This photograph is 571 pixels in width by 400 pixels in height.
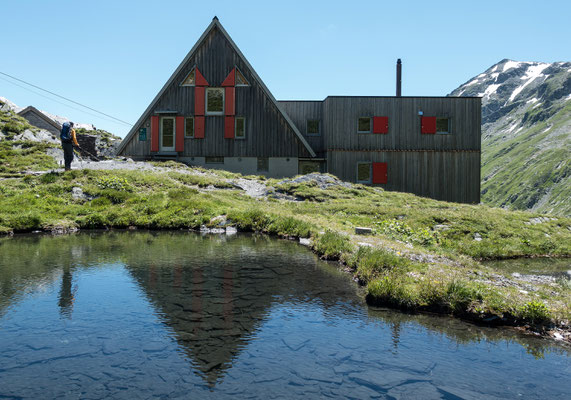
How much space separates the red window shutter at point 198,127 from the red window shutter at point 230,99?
2116 mm

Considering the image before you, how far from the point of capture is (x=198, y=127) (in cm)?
3397

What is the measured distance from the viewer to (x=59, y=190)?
19.9 m

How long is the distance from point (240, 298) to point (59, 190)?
1480 centimetres

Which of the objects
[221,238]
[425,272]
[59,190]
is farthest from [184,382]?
[59,190]

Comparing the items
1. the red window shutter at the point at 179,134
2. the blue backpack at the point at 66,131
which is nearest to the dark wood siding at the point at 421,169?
the red window shutter at the point at 179,134

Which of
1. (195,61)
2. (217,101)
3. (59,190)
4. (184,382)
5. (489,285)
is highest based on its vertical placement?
(195,61)

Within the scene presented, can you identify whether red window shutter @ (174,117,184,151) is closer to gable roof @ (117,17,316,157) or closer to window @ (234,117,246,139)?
gable roof @ (117,17,316,157)

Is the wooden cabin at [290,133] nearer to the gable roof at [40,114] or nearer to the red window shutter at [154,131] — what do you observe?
the red window shutter at [154,131]

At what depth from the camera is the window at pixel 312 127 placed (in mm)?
37828

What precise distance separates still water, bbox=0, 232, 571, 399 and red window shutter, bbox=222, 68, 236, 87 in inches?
986

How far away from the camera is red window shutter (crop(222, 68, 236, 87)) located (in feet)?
110

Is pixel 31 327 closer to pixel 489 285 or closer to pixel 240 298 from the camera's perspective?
pixel 240 298

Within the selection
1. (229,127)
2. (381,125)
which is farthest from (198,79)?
(381,125)

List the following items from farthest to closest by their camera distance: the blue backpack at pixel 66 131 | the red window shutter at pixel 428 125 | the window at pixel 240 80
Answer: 1. the red window shutter at pixel 428 125
2. the window at pixel 240 80
3. the blue backpack at pixel 66 131
